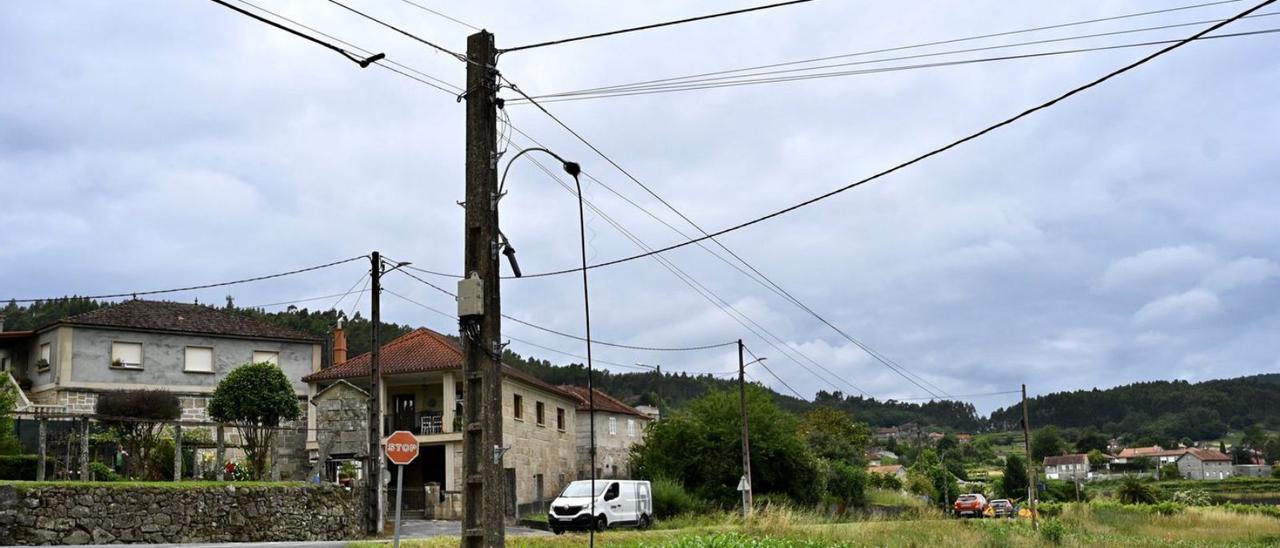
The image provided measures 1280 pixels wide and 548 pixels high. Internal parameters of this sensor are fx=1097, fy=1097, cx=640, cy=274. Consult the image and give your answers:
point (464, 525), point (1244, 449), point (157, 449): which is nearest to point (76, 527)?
point (157, 449)

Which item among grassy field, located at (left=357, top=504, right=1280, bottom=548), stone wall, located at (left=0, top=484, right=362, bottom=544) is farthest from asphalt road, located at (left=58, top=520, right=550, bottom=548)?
grassy field, located at (left=357, top=504, right=1280, bottom=548)

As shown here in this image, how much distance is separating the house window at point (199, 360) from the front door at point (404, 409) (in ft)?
25.7

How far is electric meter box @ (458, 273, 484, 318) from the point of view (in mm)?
14094

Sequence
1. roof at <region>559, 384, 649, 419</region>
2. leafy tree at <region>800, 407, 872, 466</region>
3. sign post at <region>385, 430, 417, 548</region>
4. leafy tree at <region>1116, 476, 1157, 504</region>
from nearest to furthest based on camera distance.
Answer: sign post at <region>385, 430, 417, 548</region> → roof at <region>559, 384, 649, 419</region> → leafy tree at <region>1116, 476, 1157, 504</region> → leafy tree at <region>800, 407, 872, 466</region>

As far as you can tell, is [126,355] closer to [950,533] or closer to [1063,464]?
[950,533]

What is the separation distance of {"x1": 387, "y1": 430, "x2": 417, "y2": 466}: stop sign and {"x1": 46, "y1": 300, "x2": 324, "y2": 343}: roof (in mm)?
31121

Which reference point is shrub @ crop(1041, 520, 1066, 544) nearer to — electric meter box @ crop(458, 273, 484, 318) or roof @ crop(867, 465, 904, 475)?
electric meter box @ crop(458, 273, 484, 318)

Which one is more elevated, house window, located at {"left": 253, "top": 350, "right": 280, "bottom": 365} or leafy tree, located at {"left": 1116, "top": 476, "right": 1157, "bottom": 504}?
house window, located at {"left": 253, "top": 350, "right": 280, "bottom": 365}

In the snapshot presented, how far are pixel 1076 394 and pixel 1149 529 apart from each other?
148 metres

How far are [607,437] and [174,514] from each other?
33.4 m

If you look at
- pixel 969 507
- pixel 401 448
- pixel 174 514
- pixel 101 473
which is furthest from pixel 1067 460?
pixel 401 448

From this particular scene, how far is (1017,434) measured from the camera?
19238 centimetres

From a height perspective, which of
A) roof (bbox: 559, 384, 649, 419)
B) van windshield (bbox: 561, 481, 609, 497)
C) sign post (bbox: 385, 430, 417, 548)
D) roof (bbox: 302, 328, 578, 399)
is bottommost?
van windshield (bbox: 561, 481, 609, 497)

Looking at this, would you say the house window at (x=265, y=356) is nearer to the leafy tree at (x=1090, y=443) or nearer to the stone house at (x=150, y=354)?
the stone house at (x=150, y=354)
